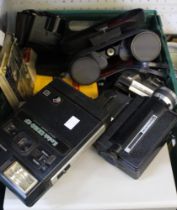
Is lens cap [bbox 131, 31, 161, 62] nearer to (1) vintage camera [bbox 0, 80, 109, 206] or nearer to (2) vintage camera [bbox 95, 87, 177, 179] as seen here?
(2) vintage camera [bbox 95, 87, 177, 179]

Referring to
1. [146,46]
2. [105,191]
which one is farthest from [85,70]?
[105,191]

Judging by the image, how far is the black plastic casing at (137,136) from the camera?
0.76 metres

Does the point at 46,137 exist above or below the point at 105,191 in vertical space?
above

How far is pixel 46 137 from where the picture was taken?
29.6 inches

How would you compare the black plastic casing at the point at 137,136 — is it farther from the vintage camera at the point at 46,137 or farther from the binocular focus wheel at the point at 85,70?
the binocular focus wheel at the point at 85,70

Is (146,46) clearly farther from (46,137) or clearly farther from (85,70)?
(46,137)

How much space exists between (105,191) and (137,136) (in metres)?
0.16

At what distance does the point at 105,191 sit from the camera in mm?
758

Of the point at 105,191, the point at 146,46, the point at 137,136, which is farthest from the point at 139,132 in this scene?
the point at 146,46

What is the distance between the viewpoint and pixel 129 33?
0.92 m

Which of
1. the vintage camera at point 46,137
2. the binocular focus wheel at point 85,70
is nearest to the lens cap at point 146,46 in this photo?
the binocular focus wheel at point 85,70

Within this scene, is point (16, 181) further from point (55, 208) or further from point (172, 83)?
point (172, 83)

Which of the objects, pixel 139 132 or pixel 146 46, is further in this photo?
pixel 146 46

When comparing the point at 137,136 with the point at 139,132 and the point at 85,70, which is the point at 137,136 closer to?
the point at 139,132
